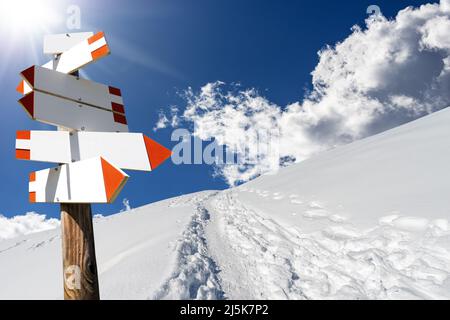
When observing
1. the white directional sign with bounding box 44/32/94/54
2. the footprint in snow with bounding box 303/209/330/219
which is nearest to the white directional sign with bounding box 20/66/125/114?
the white directional sign with bounding box 44/32/94/54

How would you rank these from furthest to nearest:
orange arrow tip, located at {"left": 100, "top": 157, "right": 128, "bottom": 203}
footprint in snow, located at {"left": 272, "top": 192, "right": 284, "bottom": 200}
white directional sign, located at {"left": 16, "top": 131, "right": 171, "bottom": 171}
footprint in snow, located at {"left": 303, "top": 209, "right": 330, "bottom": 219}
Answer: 1. footprint in snow, located at {"left": 272, "top": 192, "right": 284, "bottom": 200}
2. footprint in snow, located at {"left": 303, "top": 209, "right": 330, "bottom": 219}
3. white directional sign, located at {"left": 16, "top": 131, "right": 171, "bottom": 171}
4. orange arrow tip, located at {"left": 100, "top": 157, "right": 128, "bottom": 203}

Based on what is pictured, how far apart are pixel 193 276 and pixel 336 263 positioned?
2144 mm

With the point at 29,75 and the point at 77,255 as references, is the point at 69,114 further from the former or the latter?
the point at 77,255

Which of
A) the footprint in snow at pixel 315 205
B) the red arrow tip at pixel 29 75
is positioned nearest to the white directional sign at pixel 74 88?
the red arrow tip at pixel 29 75

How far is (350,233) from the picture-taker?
5.22 m

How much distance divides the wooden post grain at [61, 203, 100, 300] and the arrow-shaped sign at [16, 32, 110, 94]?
1139 millimetres

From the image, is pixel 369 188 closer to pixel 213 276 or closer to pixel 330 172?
pixel 330 172

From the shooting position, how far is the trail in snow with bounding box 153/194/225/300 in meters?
3.31

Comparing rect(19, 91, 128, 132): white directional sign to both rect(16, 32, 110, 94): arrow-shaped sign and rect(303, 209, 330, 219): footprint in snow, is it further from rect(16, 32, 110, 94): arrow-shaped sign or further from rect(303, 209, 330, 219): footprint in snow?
rect(303, 209, 330, 219): footprint in snow

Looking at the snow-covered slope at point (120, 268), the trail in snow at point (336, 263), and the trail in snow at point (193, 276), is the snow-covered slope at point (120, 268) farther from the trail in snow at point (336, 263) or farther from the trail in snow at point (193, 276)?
the trail in snow at point (336, 263)

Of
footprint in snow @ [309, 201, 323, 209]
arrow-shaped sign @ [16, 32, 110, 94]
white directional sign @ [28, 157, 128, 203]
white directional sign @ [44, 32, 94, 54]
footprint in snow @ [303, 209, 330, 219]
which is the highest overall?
white directional sign @ [44, 32, 94, 54]

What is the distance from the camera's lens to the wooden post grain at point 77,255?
6.74ft

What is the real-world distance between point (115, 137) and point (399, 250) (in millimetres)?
4335
